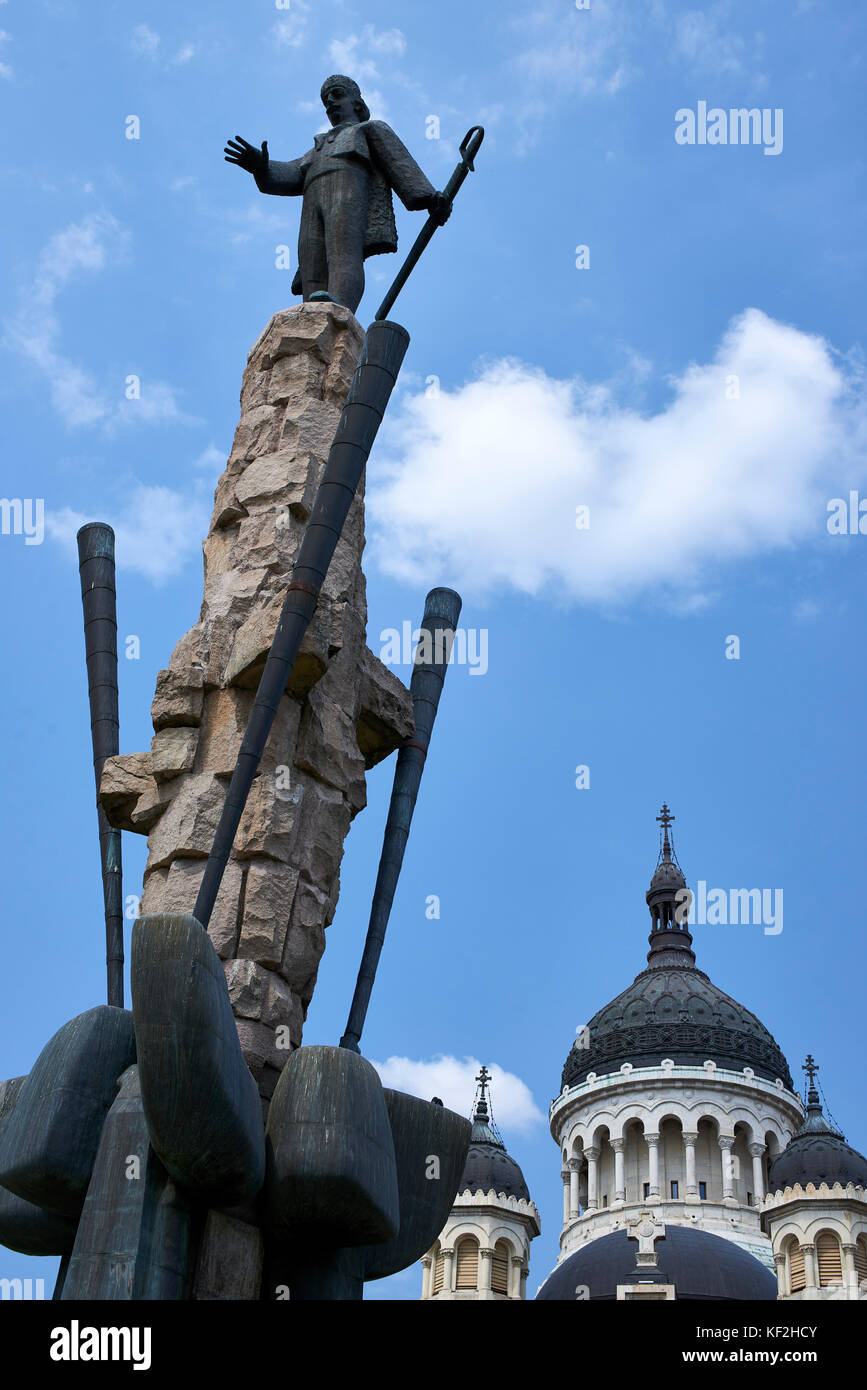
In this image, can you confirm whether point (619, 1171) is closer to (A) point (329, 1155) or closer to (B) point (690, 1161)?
(B) point (690, 1161)

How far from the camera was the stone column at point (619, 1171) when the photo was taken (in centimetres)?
7112

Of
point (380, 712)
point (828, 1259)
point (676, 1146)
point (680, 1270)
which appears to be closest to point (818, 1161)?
point (828, 1259)

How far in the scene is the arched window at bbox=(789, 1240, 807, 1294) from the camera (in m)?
58.0

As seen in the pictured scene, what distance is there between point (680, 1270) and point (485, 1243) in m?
11.4

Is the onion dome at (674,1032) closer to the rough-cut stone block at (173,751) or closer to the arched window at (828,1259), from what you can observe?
the arched window at (828,1259)

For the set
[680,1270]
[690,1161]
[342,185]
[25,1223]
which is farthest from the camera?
[690,1161]

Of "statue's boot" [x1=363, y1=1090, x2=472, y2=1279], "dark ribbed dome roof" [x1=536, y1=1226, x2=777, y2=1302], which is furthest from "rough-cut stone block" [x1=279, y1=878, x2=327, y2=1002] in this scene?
"dark ribbed dome roof" [x1=536, y1=1226, x2=777, y2=1302]

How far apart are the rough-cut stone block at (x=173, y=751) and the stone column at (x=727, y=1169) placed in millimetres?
64321

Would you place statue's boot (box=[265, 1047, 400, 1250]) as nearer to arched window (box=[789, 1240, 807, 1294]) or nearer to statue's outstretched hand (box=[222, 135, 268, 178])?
statue's outstretched hand (box=[222, 135, 268, 178])

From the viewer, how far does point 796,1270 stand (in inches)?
2318

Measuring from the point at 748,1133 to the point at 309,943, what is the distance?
66.5m

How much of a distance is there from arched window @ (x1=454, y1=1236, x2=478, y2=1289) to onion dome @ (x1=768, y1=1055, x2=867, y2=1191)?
12.2 meters

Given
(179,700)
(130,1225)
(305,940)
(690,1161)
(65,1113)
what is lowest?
(130,1225)

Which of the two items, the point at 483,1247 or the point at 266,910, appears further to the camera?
the point at 483,1247
